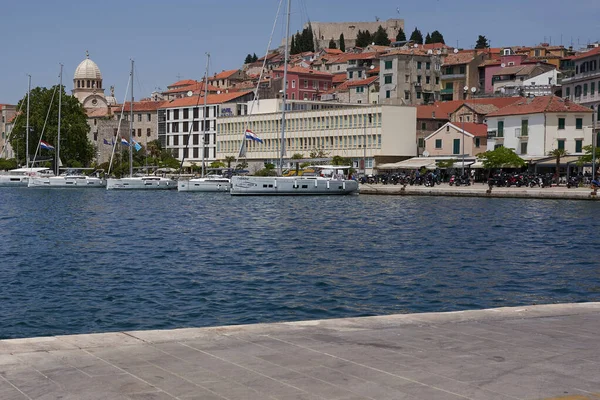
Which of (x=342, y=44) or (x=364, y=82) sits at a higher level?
(x=342, y=44)

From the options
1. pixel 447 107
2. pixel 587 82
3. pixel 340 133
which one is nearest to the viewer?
pixel 587 82

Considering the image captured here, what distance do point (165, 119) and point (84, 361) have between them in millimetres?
133596

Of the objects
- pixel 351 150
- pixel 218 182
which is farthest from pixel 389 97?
pixel 218 182

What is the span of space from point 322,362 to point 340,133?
94258mm

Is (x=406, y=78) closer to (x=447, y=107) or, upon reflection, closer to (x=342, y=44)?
(x=447, y=107)

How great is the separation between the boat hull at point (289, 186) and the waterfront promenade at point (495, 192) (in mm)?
3833

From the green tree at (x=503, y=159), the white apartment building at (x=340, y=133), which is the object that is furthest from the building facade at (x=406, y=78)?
the green tree at (x=503, y=159)

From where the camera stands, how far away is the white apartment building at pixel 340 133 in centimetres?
9550

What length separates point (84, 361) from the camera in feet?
25.2


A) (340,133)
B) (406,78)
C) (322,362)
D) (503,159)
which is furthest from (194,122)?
(322,362)

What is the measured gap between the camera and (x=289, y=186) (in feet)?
234

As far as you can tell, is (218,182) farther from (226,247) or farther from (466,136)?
(226,247)

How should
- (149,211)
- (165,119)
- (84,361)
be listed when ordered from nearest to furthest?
(84,361), (149,211), (165,119)

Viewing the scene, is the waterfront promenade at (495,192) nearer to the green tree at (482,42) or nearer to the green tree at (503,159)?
the green tree at (503,159)
